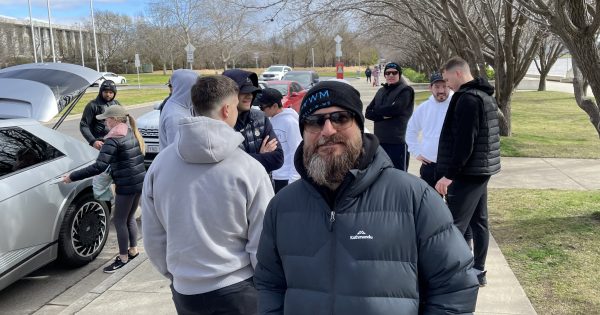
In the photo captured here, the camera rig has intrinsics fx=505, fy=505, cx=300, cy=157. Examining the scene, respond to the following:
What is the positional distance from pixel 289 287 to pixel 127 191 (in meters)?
3.40

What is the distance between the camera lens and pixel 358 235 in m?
1.62

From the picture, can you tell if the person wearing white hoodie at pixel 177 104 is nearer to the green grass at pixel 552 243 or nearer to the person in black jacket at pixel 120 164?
the person in black jacket at pixel 120 164

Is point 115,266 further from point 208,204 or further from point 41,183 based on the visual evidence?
point 208,204

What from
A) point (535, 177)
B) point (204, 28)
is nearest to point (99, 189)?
point (535, 177)

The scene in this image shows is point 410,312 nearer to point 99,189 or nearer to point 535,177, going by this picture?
point 99,189

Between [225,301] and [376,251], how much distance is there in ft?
3.40

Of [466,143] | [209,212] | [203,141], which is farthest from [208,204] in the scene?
[466,143]

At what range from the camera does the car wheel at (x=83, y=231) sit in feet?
15.6

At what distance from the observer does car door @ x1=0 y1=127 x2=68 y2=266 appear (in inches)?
161

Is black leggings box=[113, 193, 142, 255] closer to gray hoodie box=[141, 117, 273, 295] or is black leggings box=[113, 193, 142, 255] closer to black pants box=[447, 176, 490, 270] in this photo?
gray hoodie box=[141, 117, 273, 295]

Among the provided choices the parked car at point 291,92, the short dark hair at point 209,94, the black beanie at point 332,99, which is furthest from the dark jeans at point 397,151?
→ the parked car at point 291,92

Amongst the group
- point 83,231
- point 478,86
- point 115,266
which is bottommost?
point 115,266

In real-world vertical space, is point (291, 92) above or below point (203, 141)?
below

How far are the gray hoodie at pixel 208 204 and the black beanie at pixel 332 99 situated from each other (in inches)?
23.5
